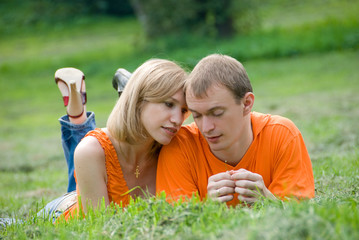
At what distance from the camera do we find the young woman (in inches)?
144

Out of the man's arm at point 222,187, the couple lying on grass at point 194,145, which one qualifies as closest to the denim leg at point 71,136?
the couple lying on grass at point 194,145

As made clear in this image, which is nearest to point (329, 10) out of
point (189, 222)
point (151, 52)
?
point (151, 52)

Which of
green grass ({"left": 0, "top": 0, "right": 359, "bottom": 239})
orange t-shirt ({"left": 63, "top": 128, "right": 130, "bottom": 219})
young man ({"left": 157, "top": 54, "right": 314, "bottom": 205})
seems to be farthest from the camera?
orange t-shirt ({"left": 63, "top": 128, "right": 130, "bottom": 219})

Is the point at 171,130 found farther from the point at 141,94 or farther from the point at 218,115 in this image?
the point at 218,115

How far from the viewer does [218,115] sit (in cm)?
332

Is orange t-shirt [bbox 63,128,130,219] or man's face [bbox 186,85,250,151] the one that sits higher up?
man's face [bbox 186,85,250,151]

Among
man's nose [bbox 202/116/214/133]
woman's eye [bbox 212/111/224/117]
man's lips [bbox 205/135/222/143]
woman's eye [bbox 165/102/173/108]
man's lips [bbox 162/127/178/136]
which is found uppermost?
woman's eye [bbox 165/102/173/108]

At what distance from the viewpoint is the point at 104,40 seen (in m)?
27.9

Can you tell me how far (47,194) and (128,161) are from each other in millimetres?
2177

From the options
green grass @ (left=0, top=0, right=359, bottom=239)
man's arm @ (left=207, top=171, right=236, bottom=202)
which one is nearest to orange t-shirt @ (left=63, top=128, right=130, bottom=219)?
green grass @ (left=0, top=0, right=359, bottom=239)

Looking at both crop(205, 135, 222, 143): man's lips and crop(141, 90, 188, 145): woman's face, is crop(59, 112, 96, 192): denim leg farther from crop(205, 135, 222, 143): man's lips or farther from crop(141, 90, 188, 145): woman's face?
crop(205, 135, 222, 143): man's lips

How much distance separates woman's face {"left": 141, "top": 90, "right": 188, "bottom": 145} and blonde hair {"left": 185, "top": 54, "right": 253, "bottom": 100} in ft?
0.75

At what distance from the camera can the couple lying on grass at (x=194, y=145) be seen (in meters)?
3.29

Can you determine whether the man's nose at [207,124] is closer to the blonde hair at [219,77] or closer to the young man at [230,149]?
the young man at [230,149]
